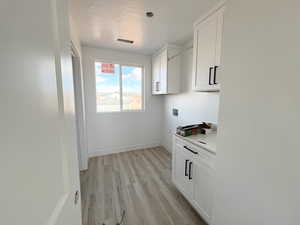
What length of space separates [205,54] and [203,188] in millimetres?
1602

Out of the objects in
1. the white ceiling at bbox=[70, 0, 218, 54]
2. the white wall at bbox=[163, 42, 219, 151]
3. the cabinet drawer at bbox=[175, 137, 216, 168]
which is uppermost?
the white ceiling at bbox=[70, 0, 218, 54]

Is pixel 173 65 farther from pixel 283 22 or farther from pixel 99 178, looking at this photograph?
pixel 99 178

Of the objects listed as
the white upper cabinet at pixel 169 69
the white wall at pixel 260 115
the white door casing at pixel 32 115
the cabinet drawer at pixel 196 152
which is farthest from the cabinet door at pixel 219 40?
the white door casing at pixel 32 115

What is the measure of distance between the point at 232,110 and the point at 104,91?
278 cm

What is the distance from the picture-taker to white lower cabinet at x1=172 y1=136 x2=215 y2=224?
1350mm

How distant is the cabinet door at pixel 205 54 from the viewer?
61.9 inches

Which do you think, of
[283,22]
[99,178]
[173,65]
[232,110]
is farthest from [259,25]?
[99,178]

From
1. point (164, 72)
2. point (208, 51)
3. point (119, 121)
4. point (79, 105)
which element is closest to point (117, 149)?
point (119, 121)

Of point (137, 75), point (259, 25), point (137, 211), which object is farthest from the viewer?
point (137, 75)

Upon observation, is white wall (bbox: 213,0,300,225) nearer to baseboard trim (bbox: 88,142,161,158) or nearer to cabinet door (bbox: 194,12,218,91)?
cabinet door (bbox: 194,12,218,91)

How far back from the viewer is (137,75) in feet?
11.0

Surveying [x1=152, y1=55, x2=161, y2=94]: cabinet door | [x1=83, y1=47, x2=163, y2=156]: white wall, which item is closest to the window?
[x1=83, y1=47, x2=163, y2=156]: white wall

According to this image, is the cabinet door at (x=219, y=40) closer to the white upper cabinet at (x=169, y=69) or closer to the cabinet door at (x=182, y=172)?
the cabinet door at (x=182, y=172)

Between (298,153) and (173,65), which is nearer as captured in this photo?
(298,153)
